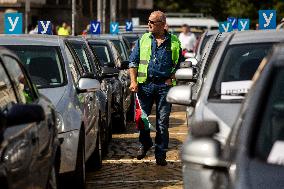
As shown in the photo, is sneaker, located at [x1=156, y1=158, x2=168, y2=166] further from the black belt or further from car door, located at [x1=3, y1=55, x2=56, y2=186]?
car door, located at [x1=3, y1=55, x2=56, y2=186]

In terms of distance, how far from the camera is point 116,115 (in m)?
17.3

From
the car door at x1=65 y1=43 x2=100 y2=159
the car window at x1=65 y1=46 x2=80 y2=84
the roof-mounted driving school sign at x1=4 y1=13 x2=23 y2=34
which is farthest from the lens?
the roof-mounted driving school sign at x1=4 y1=13 x2=23 y2=34

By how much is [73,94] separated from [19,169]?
4.33 meters

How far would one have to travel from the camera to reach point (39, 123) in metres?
7.29

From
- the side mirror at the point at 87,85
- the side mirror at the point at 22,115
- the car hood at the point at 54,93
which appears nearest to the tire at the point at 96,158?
the side mirror at the point at 87,85

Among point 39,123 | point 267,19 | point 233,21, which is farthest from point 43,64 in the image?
point 233,21

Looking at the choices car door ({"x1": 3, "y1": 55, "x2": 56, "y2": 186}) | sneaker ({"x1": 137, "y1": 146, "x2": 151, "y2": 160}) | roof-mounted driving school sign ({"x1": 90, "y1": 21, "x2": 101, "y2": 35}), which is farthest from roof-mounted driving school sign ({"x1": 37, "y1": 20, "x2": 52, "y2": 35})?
car door ({"x1": 3, "y1": 55, "x2": 56, "y2": 186})

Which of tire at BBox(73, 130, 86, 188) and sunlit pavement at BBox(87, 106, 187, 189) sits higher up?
tire at BBox(73, 130, 86, 188)

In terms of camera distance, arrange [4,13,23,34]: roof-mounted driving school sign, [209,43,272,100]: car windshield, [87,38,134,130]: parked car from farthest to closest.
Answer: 1. [4,13,23,34]: roof-mounted driving school sign
2. [87,38,134,130]: parked car
3. [209,43,272,100]: car windshield

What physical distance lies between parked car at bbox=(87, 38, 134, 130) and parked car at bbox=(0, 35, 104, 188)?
15.4ft

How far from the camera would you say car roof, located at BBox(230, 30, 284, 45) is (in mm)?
9234

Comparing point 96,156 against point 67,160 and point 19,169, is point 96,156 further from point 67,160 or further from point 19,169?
point 19,169

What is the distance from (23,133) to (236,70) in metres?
2.94

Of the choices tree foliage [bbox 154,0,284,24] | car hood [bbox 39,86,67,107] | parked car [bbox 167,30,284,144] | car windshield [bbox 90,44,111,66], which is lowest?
tree foliage [bbox 154,0,284,24]
